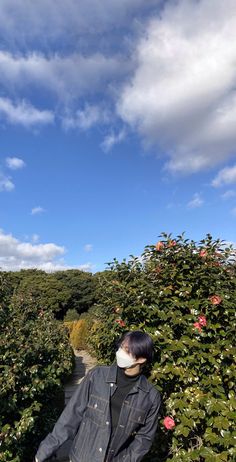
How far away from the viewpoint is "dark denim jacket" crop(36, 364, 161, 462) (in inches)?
78.0

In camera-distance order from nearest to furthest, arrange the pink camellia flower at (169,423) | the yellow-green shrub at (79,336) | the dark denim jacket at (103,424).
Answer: the dark denim jacket at (103,424) < the pink camellia flower at (169,423) < the yellow-green shrub at (79,336)

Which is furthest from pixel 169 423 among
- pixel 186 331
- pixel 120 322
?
pixel 120 322

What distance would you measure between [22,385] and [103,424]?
1.45 metres

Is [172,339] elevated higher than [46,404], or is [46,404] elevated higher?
[172,339]

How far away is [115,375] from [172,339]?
2.97 ft

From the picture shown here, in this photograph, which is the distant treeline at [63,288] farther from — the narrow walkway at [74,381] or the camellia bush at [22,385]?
the camellia bush at [22,385]

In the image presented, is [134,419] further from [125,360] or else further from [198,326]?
[198,326]

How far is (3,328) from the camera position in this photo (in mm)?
3604

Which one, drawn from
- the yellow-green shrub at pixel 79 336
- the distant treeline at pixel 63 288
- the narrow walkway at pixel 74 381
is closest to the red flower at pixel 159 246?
the narrow walkway at pixel 74 381

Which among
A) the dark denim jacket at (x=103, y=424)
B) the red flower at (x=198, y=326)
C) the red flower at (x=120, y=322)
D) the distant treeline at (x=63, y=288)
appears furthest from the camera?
the distant treeline at (x=63, y=288)

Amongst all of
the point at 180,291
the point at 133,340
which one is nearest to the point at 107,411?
the point at 133,340

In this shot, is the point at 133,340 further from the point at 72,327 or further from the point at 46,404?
the point at 72,327

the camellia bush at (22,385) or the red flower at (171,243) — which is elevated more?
the red flower at (171,243)

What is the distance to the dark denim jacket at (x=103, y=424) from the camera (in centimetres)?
198
